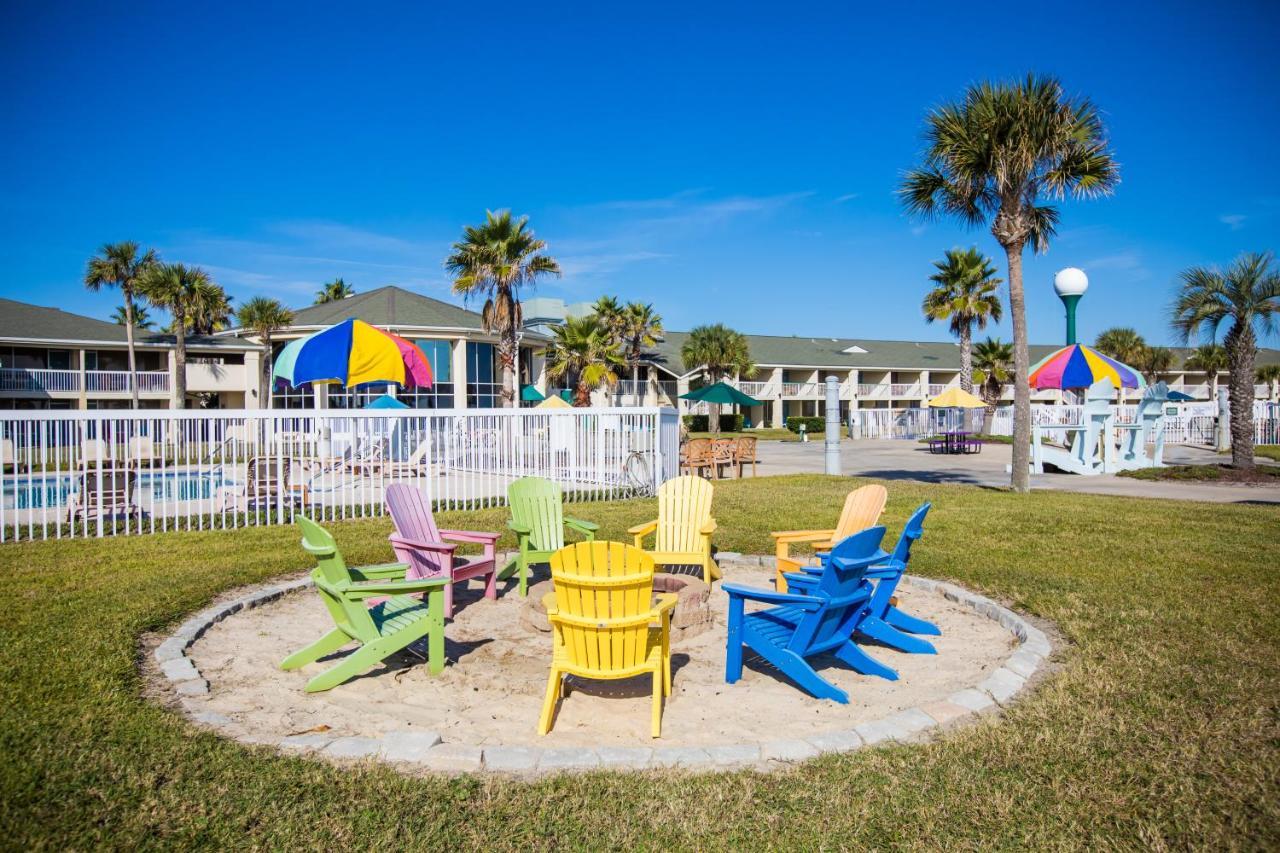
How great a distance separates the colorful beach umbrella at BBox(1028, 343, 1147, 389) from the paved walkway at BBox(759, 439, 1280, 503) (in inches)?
99.9

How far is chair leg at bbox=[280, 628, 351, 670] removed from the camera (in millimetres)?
5270

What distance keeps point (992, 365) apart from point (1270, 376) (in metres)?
24.6

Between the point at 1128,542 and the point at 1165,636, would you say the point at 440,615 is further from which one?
the point at 1128,542

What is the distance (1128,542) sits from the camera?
9430 mm

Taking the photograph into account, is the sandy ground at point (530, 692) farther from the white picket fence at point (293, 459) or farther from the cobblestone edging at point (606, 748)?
the white picket fence at point (293, 459)

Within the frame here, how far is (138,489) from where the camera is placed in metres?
10.9

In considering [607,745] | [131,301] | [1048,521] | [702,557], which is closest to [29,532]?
[702,557]

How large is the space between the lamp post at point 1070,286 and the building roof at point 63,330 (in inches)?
1311

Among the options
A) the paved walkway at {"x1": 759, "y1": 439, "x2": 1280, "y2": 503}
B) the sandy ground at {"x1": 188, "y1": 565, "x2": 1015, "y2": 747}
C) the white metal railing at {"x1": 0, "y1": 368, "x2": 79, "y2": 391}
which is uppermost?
the white metal railing at {"x1": 0, "y1": 368, "x2": 79, "y2": 391}

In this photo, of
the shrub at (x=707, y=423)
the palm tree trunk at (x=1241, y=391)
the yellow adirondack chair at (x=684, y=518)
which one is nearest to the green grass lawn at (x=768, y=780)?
the yellow adirondack chair at (x=684, y=518)

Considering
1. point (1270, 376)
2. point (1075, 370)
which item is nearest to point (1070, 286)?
point (1075, 370)

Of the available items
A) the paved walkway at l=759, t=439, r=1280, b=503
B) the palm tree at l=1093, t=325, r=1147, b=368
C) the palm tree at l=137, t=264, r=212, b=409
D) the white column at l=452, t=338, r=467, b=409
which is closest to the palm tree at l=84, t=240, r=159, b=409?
the palm tree at l=137, t=264, r=212, b=409

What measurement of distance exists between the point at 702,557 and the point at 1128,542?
5860 mm

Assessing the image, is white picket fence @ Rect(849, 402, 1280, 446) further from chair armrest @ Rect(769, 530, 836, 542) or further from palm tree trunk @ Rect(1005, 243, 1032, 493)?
chair armrest @ Rect(769, 530, 836, 542)
